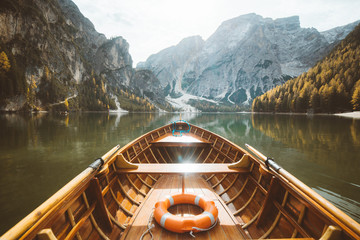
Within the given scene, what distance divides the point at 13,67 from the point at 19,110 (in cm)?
1732

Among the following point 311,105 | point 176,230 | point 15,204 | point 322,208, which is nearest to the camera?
point 322,208

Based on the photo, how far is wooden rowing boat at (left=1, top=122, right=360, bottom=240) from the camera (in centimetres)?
231


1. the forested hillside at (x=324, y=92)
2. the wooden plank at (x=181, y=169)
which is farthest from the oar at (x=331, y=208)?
the forested hillside at (x=324, y=92)

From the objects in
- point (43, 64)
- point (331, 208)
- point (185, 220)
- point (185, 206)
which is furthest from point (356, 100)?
point (43, 64)

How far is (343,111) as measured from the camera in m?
61.4

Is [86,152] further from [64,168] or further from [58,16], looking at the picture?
[58,16]

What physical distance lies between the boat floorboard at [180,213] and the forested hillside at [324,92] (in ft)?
254

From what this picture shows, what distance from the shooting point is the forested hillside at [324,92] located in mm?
59438

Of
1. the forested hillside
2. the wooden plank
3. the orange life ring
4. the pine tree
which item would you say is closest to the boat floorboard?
the orange life ring

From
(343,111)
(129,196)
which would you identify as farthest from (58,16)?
(343,111)

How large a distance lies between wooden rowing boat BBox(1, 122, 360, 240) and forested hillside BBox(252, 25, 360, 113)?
77283mm

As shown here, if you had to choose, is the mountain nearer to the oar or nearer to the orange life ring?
the orange life ring

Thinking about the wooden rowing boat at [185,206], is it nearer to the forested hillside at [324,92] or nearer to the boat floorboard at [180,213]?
the boat floorboard at [180,213]

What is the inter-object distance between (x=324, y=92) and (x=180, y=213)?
81.2m
